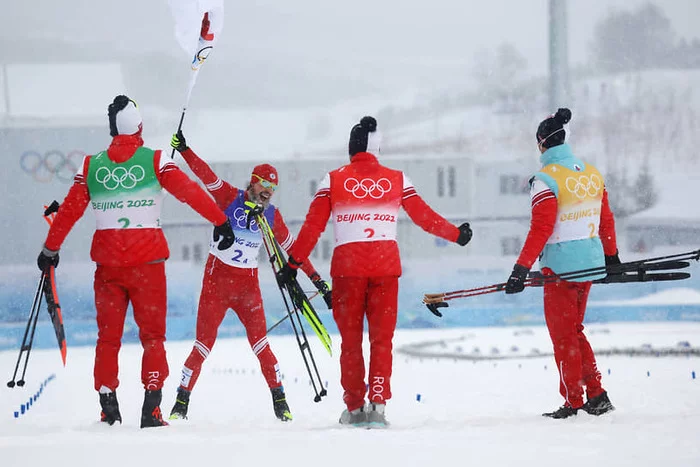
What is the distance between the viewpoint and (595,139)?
56.3 ft

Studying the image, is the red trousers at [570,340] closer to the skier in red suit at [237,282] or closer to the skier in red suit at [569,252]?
the skier in red suit at [569,252]

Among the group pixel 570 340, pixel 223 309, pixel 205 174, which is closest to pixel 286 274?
pixel 223 309

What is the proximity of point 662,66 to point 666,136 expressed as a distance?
4.63ft

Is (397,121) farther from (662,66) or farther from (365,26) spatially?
(662,66)

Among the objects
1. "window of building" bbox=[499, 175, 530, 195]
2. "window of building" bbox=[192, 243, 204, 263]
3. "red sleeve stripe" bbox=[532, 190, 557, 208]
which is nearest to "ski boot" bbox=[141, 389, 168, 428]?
"red sleeve stripe" bbox=[532, 190, 557, 208]

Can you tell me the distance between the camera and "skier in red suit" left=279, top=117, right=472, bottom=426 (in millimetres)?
4137

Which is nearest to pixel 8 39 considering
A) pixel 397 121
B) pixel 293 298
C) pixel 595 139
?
pixel 397 121

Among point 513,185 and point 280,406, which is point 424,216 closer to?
point 280,406

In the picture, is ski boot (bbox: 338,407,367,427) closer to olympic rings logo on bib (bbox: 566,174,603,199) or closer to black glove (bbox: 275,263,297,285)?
black glove (bbox: 275,263,297,285)

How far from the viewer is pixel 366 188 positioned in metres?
4.17

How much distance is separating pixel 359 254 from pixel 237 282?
0.96 meters

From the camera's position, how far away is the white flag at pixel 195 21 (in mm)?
4633

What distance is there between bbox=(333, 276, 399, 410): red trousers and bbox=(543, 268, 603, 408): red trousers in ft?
2.61

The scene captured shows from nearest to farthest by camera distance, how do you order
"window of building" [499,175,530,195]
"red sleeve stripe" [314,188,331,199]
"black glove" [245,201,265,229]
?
"red sleeve stripe" [314,188,331,199], "black glove" [245,201,265,229], "window of building" [499,175,530,195]
